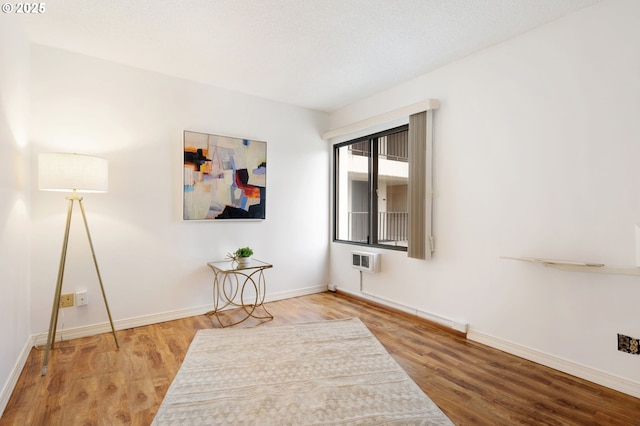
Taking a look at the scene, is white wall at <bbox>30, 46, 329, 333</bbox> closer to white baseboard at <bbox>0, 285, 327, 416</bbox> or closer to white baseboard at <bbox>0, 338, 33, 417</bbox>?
white baseboard at <bbox>0, 285, 327, 416</bbox>

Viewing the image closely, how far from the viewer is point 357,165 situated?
4473 mm

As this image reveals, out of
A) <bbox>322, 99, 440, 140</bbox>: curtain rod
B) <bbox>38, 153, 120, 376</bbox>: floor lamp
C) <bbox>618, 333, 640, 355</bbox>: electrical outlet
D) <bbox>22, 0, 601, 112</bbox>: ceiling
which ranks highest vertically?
<bbox>22, 0, 601, 112</bbox>: ceiling

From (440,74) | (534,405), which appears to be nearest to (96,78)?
(440,74)

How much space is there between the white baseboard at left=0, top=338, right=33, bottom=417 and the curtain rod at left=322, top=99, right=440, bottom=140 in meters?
3.81

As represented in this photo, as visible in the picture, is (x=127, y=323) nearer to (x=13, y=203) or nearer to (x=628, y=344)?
(x=13, y=203)

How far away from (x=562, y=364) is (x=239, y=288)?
10.4ft

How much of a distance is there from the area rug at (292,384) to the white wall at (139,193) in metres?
0.97

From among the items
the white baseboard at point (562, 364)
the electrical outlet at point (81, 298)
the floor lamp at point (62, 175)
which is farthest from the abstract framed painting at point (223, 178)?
the white baseboard at point (562, 364)

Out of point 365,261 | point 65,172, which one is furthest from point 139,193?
point 365,261

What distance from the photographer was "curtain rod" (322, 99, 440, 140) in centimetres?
321

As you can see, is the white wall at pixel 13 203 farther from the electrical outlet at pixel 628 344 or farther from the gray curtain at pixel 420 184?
the electrical outlet at pixel 628 344

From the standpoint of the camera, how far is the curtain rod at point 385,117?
321 cm

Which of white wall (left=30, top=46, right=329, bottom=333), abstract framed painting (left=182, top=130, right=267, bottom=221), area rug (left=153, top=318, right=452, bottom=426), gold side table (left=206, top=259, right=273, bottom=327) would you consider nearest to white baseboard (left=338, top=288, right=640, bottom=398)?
area rug (left=153, top=318, right=452, bottom=426)

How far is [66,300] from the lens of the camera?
9.55ft
